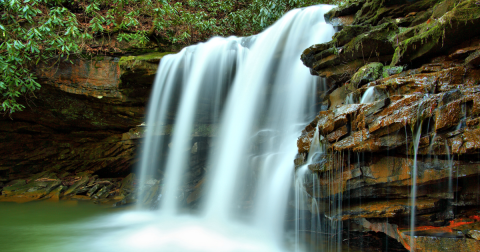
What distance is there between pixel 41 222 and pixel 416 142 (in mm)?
8815

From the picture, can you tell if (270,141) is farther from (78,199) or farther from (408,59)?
(78,199)

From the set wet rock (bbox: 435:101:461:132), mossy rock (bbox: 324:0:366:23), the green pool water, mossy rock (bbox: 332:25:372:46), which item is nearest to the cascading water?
wet rock (bbox: 435:101:461:132)

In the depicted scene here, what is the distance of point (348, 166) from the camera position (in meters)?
4.38

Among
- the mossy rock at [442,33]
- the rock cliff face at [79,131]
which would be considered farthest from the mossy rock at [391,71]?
the rock cliff face at [79,131]

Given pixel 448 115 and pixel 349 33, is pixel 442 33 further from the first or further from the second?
pixel 349 33

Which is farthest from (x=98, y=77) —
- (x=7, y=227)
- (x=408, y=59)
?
(x=408, y=59)

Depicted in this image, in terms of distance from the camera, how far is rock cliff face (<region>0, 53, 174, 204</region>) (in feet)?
29.3

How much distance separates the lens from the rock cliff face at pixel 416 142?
348 centimetres

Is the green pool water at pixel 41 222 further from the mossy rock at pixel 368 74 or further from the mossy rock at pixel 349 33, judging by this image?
the mossy rock at pixel 349 33

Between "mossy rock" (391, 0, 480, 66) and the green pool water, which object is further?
the green pool water

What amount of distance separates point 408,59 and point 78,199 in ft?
35.6

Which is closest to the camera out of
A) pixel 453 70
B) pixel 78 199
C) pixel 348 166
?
pixel 453 70

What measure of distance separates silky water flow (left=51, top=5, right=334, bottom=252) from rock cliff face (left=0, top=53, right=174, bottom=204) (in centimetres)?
84

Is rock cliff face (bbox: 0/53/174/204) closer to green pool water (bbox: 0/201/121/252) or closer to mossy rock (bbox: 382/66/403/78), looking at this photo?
green pool water (bbox: 0/201/121/252)
